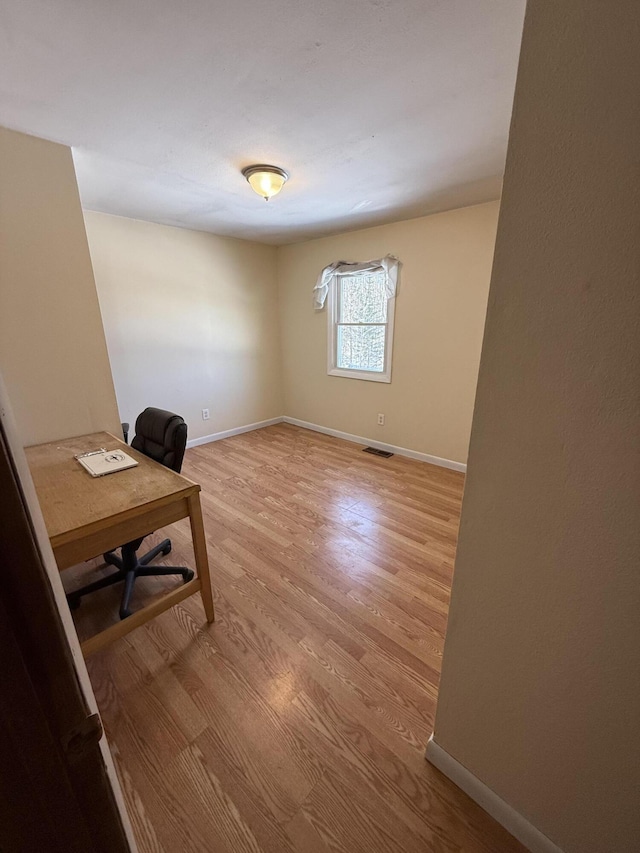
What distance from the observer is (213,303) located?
3.87m

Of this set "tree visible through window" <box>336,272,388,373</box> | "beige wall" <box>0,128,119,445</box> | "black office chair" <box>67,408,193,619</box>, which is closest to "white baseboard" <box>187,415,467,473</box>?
"tree visible through window" <box>336,272,388,373</box>

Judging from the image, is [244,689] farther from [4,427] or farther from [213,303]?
[213,303]

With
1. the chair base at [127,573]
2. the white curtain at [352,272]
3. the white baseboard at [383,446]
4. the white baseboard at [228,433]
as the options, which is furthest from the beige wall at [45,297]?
the white baseboard at [383,446]

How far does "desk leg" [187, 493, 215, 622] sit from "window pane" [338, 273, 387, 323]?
2.89 m

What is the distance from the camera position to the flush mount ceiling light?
2.07m

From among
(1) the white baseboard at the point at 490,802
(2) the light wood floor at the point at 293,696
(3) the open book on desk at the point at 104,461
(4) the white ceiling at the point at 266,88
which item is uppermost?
(4) the white ceiling at the point at 266,88

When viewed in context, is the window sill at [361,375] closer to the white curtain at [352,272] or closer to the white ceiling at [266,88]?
the white curtain at [352,272]

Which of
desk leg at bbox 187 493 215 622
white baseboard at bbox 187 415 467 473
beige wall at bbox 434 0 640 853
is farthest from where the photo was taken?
white baseboard at bbox 187 415 467 473

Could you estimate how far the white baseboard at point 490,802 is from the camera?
91 cm

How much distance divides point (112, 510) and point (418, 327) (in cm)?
302

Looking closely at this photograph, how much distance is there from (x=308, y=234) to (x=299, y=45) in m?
2.65

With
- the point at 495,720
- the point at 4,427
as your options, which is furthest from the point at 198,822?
the point at 4,427

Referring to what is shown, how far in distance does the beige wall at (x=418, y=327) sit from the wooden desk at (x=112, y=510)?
261 centimetres

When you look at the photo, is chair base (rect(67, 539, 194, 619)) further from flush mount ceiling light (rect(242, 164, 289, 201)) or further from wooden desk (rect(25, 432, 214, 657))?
flush mount ceiling light (rect(242, 164, 289, 201))
